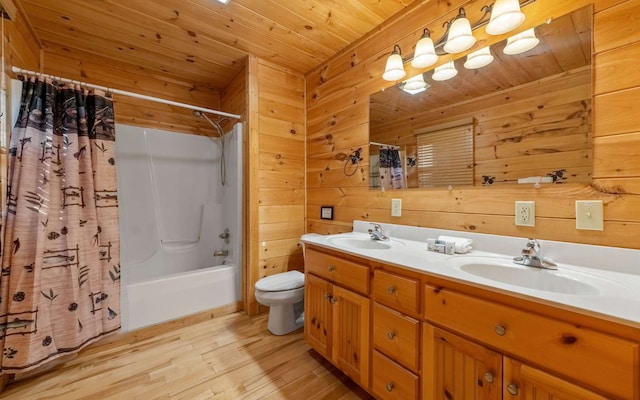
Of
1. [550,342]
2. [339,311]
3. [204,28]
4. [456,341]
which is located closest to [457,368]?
[456,341]

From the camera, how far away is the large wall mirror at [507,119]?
3.65 feet

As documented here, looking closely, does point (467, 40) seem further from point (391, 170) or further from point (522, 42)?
point (391, 170)

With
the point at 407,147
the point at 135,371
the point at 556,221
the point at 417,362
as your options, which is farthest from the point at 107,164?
the point at 556,221

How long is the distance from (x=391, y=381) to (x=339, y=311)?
0.41m

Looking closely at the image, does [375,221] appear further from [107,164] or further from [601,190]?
[107,164]

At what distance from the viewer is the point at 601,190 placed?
3.46ft

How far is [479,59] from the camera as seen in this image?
1.38m

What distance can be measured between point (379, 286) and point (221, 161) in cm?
233

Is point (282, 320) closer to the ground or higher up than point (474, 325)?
closer to the ground

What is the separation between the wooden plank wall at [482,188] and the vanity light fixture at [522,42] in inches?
2.2

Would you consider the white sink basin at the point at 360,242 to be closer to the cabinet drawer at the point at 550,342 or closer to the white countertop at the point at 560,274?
the white countertop at the point at 560,274

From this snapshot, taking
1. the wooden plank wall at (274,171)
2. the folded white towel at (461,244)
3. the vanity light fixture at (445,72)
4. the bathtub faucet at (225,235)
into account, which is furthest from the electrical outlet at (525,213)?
the bathtub faucet at (225,235)

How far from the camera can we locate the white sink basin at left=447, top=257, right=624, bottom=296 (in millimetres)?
902

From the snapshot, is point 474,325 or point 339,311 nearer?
point 474,325
